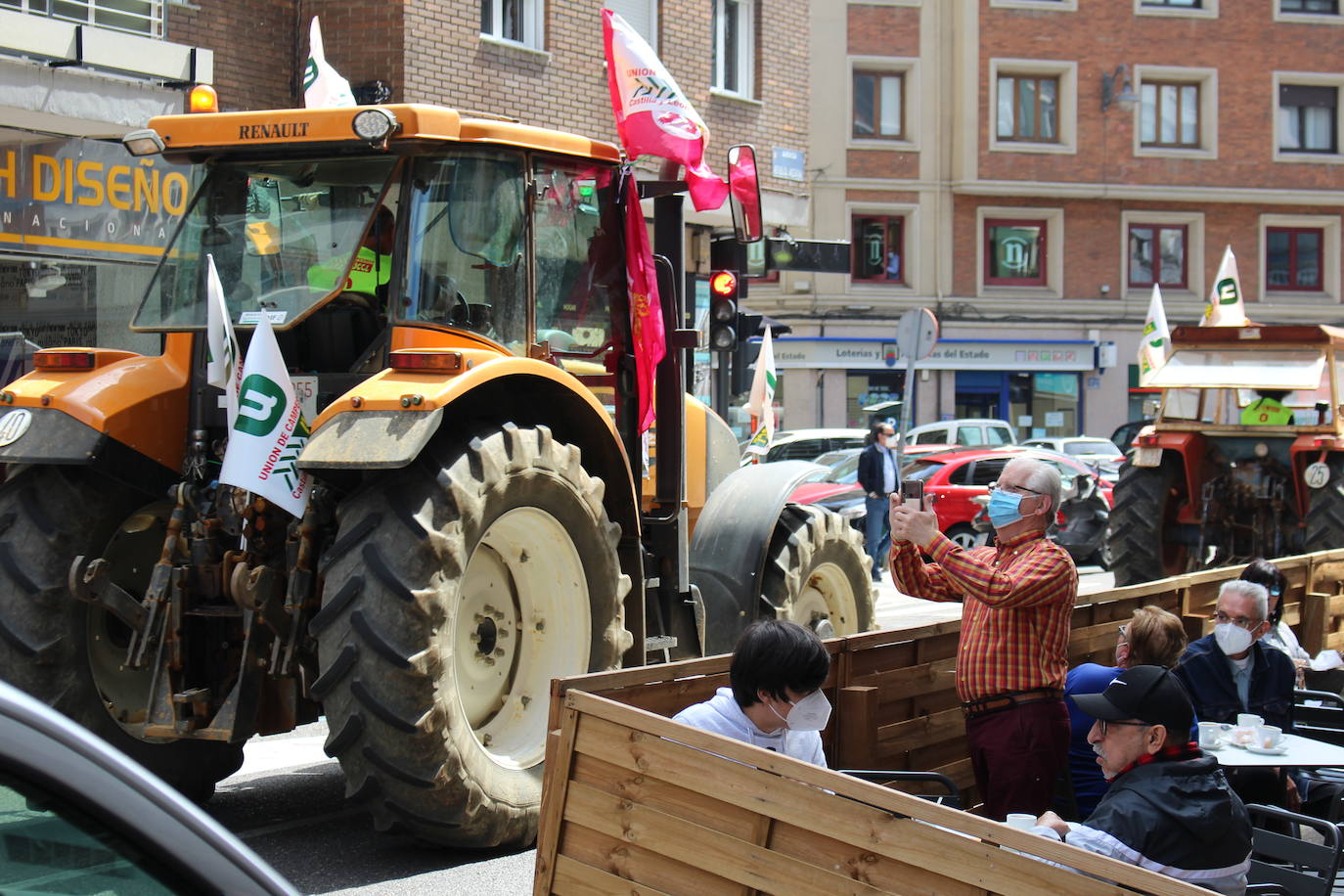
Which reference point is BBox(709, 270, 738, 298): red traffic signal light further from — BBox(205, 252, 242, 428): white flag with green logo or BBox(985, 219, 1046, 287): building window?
BBox(985, 219, 1046, 287): building window

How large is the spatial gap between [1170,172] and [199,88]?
3403cm

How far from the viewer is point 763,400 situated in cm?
1275

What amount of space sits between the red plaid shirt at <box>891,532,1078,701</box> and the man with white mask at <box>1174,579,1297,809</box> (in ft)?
4.20

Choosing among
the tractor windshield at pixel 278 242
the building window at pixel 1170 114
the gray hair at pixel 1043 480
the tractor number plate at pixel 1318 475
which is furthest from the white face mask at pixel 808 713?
the building window at pixel 1170 114

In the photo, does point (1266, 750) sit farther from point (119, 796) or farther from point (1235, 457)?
point (1235, 457)

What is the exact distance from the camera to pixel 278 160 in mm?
6297

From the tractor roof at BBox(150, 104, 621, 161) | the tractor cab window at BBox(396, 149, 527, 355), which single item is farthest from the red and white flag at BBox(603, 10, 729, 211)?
the tractor cab window at BBox(396, 149, 527, 355)

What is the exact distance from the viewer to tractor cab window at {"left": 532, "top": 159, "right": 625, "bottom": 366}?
6531 mm

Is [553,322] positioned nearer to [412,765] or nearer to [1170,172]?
[412,765]

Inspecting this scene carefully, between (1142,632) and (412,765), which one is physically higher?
(1142,632)

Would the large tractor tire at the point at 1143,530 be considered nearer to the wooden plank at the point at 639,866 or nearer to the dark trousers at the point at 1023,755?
the dark trousers at the point at 1023,755

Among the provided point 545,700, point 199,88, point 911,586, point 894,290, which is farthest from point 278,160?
point 894,290

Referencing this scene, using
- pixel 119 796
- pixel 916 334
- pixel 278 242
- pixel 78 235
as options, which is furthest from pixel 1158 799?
pixel 916 334

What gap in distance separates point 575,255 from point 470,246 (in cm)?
73
